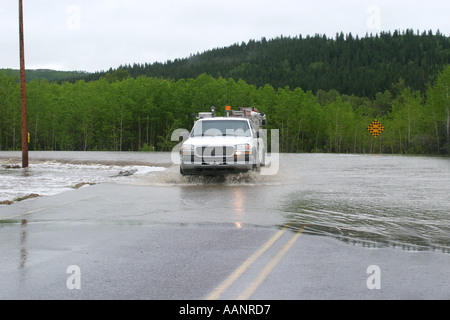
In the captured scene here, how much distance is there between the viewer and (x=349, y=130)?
116062 millimetres

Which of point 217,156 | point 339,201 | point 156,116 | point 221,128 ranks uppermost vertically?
point 156,116

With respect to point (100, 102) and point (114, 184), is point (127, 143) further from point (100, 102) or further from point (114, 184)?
point (114, 184)

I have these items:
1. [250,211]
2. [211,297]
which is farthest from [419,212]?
[211,297]

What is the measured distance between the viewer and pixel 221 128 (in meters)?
19.2

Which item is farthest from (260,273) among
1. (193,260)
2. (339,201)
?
(339,201)

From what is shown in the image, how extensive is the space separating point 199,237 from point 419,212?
510cm

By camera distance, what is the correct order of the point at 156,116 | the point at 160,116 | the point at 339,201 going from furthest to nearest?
the point at 160,116
the point at 156,116
the point at 339,201

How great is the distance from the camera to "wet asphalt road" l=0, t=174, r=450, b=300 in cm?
536

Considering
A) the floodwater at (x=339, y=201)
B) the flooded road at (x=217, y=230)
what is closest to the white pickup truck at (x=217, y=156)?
the floodwater at (x=339, y=201)

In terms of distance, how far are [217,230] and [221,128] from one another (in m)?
10.6

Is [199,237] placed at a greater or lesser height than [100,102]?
lesser

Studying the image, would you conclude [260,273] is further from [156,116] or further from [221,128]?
[156,116]

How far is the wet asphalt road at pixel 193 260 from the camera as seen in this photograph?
536cm

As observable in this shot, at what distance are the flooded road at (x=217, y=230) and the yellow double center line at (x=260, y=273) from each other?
0.10 meters
